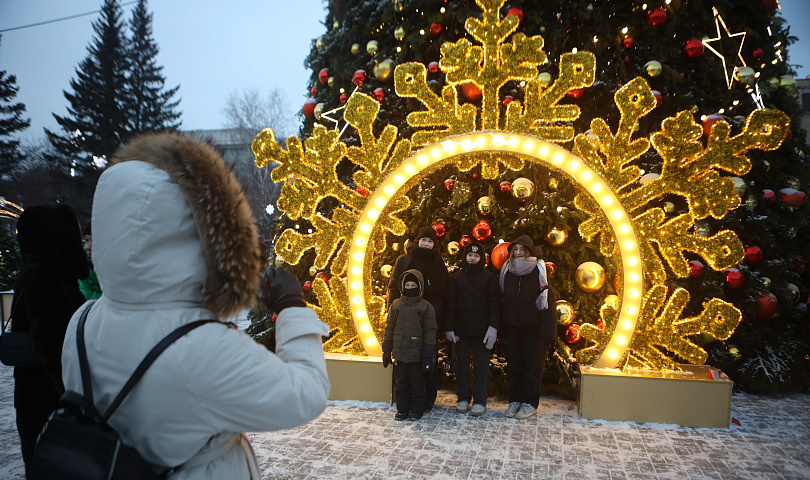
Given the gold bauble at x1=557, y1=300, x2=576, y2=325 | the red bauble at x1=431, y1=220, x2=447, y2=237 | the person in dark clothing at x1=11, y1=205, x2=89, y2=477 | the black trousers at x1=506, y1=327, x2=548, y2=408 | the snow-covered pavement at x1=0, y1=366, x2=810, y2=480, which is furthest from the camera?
the red bauble at x1=431, y1=220, x2=447, y2=237

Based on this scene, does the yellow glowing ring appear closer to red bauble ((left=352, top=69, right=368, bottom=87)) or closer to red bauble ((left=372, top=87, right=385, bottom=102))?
red bauble ((left=372, top=87, right=385, bottom=102))

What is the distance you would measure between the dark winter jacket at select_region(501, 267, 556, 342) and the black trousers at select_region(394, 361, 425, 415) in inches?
42.6

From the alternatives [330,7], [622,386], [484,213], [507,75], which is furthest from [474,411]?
[330,7]

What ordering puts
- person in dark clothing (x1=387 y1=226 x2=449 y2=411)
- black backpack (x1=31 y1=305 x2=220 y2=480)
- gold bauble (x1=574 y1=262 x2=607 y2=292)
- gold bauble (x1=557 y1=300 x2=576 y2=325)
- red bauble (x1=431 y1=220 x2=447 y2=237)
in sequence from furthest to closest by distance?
red bauble (x1=431 y1=220 x2=447 y2=237) < gold bauble (x1=557 y1=300 x2=576 y2=325) < gold bauble (x1=574 y1=262 x2=607 y2=292) < person in dark clothing (x1=387 y1=226 x2=449 y2=411) < black backpack (x1=31 y1=305 x2=220 y2=480)

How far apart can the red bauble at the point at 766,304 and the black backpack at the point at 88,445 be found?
669 cm

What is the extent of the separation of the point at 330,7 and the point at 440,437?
654 centimetres

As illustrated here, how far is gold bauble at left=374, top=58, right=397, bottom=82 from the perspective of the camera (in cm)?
687

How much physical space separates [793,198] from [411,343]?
16.8 feet

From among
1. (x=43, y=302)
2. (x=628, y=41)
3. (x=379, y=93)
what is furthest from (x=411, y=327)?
(x=628, y=41)

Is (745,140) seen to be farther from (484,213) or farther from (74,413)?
(74,413)

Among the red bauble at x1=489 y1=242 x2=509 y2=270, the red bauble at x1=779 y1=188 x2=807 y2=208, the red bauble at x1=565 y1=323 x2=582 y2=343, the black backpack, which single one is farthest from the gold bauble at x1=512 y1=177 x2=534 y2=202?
the black backpack

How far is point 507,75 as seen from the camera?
16.9 ft

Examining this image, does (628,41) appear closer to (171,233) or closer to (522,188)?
(522,188)

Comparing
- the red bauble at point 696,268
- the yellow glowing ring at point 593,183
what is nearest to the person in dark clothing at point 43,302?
the yellow glowing ring at point 593,183
